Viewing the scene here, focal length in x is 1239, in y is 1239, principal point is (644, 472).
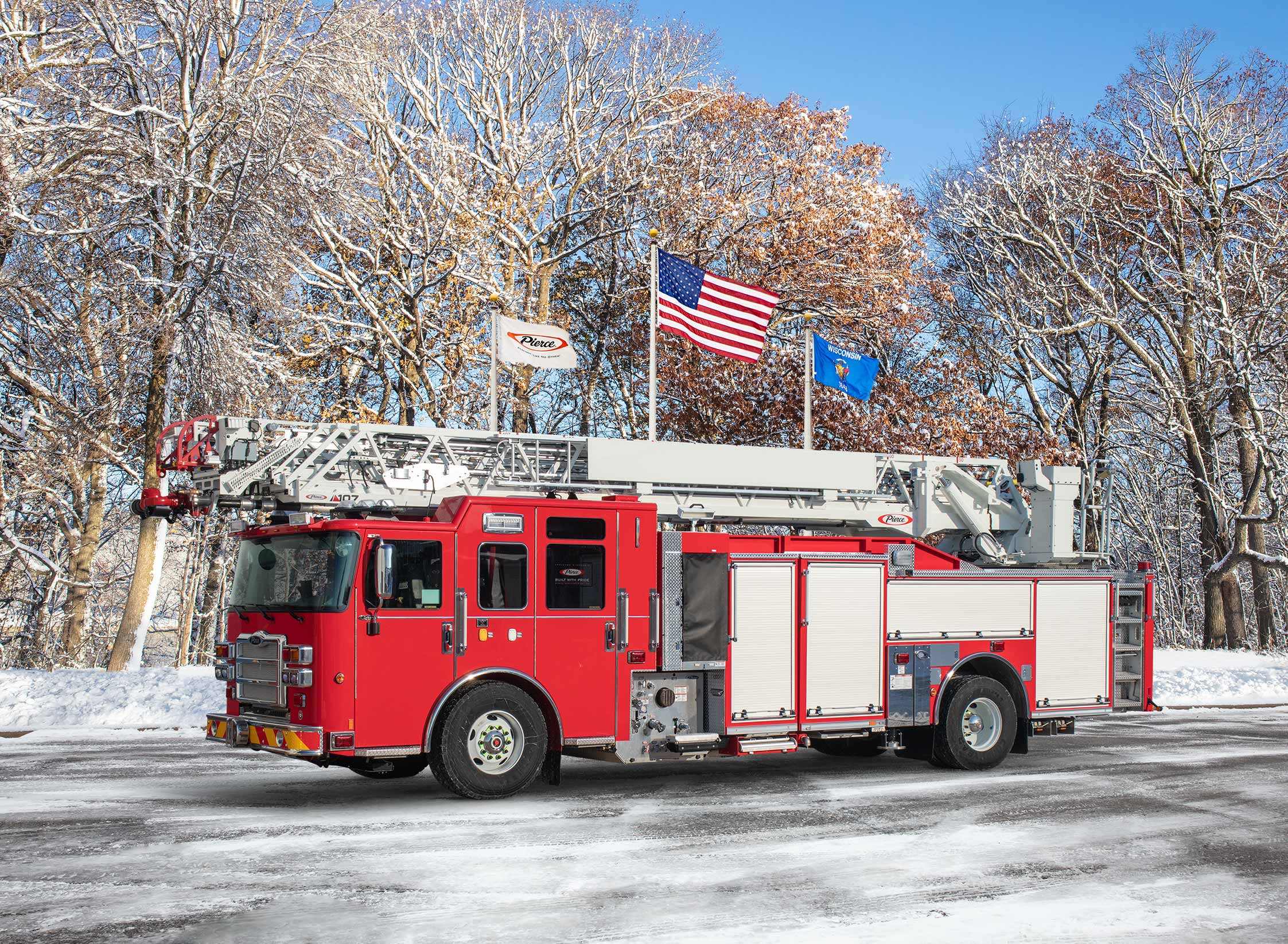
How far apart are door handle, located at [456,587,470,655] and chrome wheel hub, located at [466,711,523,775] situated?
60cm

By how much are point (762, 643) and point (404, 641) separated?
→ 3.51 meters

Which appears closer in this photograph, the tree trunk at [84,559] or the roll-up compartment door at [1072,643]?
the roll-up compartment door at [1072,643]

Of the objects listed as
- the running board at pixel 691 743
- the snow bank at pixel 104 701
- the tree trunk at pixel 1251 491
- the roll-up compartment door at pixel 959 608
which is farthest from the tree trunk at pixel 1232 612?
the snow bank at pixel 104 701

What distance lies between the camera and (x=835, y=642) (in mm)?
12156

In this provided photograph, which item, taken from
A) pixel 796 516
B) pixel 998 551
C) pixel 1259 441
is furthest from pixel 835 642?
pixel 1259 441

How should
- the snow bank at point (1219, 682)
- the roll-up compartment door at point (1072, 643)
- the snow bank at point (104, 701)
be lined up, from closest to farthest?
the roll-up compartment door at point (1072, 643)
the snow bank at point (104, 701)
the snow bank at point (1219, 682)

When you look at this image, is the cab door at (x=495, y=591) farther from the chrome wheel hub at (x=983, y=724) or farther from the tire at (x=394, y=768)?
the chrome wheel hub at (x=983, y=724)

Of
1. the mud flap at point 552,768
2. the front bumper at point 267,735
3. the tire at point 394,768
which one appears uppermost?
the front bumper at point 267,735

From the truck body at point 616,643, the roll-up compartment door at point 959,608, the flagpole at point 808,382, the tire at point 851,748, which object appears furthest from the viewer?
the flagpole at point 808,382

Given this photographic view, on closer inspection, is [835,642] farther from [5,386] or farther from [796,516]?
[5,386]

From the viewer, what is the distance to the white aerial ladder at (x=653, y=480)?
10656mm

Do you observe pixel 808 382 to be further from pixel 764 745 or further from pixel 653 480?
pixel 764 745

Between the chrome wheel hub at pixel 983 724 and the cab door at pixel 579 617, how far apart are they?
159 inches

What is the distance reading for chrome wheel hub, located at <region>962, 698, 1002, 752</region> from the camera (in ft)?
42.5
